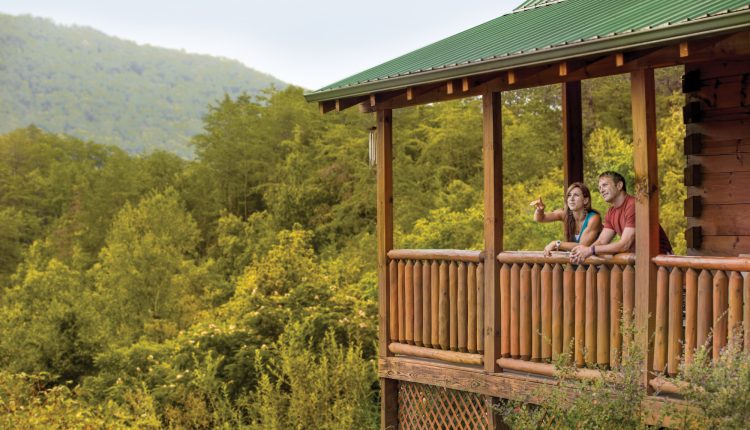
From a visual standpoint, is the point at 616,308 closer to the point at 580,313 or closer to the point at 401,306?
the point at 580,313

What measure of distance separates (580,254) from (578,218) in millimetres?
687

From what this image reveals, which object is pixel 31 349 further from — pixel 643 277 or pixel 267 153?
pixel 267 153

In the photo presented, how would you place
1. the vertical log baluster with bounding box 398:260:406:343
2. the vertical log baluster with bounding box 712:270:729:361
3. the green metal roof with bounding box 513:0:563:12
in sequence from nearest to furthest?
1. the vertical log baluster with bounding box 712:270:729:361
2. the vertical log baluster with bounding box 398:260:406:343
3. the green metal roof with bounding box 513:0:563:12

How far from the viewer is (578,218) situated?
8.83m

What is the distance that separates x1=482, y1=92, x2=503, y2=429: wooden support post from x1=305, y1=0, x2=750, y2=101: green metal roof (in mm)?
594

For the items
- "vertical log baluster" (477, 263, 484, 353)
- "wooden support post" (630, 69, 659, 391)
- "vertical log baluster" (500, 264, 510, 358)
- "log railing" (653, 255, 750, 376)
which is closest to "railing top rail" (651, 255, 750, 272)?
"log railing" (653, 255, 750, 376)

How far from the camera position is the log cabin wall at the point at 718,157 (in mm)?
9534

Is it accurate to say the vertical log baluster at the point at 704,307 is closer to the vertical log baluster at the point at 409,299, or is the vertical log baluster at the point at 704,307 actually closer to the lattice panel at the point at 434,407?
the lattice panel at the point at 434,407

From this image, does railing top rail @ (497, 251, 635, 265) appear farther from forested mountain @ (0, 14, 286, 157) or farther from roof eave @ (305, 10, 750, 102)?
forested mountain @ (0, 14, 286, 157)

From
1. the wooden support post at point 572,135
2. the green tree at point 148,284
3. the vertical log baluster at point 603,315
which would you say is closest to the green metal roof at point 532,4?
the wooden support post at point 572,135

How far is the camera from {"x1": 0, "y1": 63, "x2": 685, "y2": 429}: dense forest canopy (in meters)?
16.7

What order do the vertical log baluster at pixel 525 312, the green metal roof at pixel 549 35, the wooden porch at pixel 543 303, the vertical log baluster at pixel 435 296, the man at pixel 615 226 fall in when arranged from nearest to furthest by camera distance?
the green metal roof at pixel 549 35 < the wooden porch at pixel 543 303 < the man at pixel 615 226 < the vertical log baluster at pixel 525 312 < the vertical log baluster at pixel 435 296

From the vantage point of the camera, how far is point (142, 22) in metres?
159

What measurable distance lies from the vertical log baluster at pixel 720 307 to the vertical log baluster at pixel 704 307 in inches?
3.0
